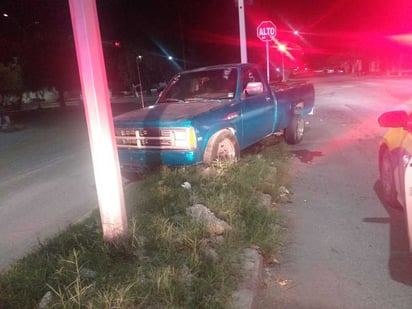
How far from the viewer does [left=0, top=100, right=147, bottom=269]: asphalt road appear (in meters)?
5.57

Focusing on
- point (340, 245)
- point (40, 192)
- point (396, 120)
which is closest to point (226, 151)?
point (340, 245)

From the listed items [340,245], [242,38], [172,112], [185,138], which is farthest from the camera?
[242,38]

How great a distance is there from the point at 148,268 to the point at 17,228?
10.2 feet

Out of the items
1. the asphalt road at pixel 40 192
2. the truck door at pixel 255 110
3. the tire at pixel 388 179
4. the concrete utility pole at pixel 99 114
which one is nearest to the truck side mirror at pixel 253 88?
the truck door at pixel 255 110

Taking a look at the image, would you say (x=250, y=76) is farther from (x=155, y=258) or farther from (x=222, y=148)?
(x=155, y=258)

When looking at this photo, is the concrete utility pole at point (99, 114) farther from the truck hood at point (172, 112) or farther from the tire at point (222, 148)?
the tire at point (222, 148)

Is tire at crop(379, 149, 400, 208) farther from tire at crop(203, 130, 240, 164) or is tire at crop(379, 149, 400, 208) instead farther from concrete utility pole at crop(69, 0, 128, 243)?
concrete utility pole at crop(69, 0, 128, 243)

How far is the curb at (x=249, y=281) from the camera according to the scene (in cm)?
336

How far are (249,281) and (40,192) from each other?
515cm

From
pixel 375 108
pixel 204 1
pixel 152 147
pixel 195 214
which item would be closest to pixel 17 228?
pixel 152 147

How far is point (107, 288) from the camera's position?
125 inches

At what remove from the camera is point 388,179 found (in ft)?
18.3

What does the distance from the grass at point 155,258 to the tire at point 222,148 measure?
42.1 inches

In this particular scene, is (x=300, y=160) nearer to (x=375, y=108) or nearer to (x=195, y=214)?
(x=195, y=214)
